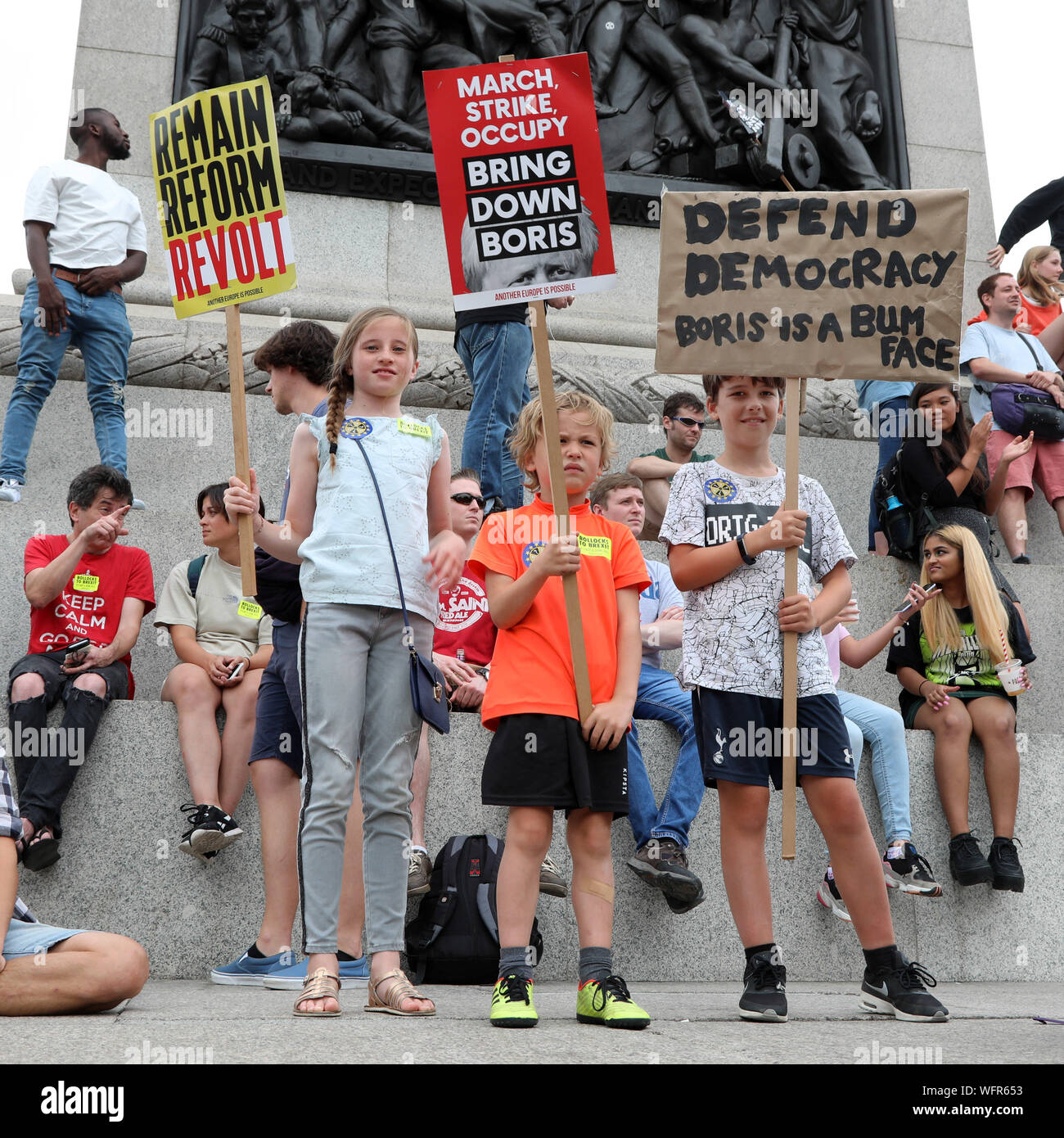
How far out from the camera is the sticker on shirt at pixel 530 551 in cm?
399

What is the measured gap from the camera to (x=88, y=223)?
7.34m

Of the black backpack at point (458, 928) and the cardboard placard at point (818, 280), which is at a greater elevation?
the cardboard placard at point (818, 280)

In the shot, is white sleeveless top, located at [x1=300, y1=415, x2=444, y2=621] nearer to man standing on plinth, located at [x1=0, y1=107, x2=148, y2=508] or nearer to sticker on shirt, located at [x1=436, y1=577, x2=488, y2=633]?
sticker on shirt, located at [x1=436, y1=577, x2=488, y2=633]

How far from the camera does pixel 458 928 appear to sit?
4.66 meters

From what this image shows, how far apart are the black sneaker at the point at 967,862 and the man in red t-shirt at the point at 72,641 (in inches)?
134

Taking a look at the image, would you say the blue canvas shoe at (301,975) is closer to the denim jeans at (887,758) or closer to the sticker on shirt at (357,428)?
the sticker on shirt at (357,428)

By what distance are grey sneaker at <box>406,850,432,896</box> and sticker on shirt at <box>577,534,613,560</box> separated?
1447mm

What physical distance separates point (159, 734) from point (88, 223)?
346cm

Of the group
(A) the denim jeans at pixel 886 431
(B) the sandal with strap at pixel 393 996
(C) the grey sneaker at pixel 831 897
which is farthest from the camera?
(A) the denim jeans at pixel 886 431

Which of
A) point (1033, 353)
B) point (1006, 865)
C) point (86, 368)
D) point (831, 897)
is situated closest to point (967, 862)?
point (1006, 865)

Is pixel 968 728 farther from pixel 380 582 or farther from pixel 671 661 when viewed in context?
pixel 380 582

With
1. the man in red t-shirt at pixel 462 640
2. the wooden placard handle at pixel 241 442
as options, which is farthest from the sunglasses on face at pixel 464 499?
the wooden placard handle at pixel 241 442

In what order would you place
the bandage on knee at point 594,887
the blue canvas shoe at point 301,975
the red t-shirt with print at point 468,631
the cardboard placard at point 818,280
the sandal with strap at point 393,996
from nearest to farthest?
the sandal with strap at point 393,996, the bandage on knee at point 594,887, the cardboard placard at point 818,280, the blue canvas shoe at point 301,975, the red t-shirt with print at point 468,631

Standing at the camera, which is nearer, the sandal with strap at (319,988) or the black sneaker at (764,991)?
the sandal with strap at (319,988)
